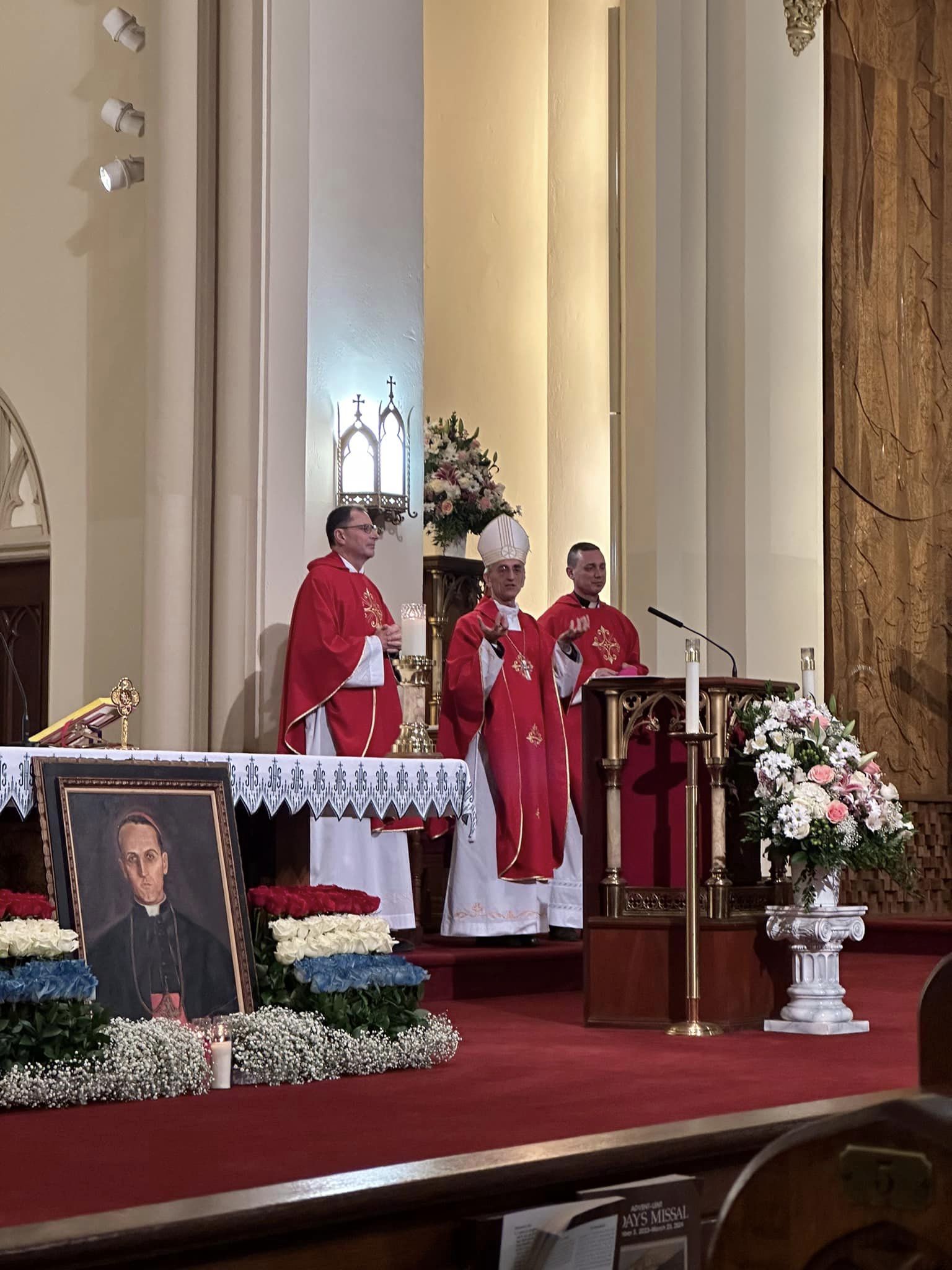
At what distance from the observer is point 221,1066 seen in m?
5.10

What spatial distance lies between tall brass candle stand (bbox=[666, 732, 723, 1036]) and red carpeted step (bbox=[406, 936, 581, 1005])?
143 cm

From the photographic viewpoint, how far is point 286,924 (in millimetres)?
5602

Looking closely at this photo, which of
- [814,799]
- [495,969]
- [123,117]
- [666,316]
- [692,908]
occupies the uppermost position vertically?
[123,117]

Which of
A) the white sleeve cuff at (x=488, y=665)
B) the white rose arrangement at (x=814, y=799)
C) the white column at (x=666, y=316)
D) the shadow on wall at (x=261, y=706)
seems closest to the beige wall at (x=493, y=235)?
the white column at (x=666, y=316)

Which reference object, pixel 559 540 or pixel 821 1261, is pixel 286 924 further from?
pixel 559 540

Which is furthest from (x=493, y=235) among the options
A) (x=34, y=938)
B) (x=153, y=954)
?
(x=34, y=938)

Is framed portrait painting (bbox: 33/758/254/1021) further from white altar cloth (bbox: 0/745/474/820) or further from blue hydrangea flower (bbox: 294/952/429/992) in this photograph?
blue hydrangea flower (bbox: 294/952/429/992)

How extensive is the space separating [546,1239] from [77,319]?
6.98m

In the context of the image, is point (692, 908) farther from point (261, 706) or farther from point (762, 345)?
point (762, 345)

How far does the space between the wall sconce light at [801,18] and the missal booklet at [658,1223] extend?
22.5ft

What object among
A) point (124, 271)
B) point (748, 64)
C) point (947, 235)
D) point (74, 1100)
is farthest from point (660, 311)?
point (74, 1100)

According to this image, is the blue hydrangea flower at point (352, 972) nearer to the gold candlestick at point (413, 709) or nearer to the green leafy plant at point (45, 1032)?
the green leafy plant at point (45, 1032)

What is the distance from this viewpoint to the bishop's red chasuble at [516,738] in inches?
A: 318

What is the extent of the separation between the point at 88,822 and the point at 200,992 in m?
0.59
